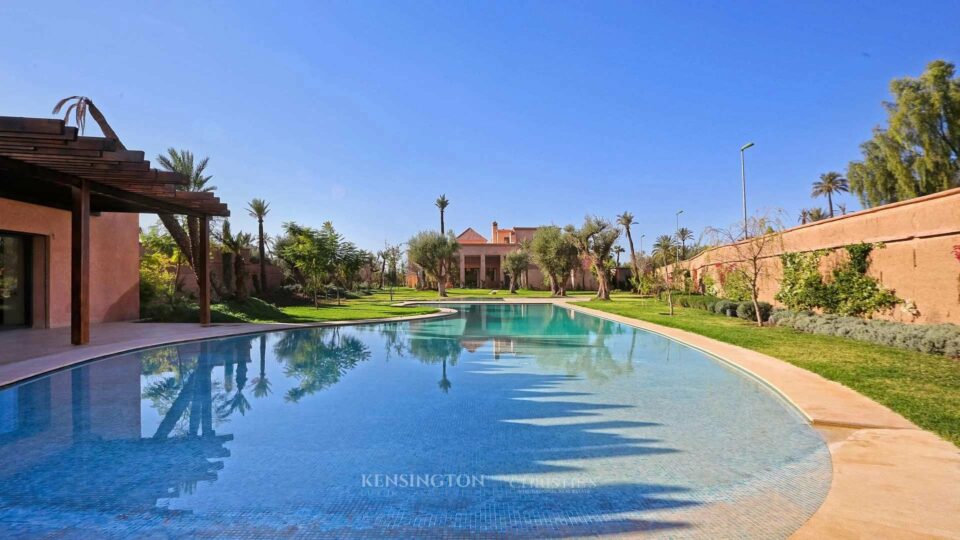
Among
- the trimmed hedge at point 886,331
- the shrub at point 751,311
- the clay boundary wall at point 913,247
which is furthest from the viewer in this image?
the shrub at point 751,311

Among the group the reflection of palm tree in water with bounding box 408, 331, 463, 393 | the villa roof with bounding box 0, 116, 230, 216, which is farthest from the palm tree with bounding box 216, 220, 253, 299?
the reflection of palm tree in water with bounding box 408, 331, 463, 393

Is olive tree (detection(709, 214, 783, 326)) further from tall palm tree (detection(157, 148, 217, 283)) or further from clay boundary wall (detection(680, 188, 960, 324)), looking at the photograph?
tall palm tree (detection(157, 148, 217, 283))

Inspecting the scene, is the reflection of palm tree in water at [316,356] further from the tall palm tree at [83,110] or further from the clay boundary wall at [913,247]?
the clay boundary wall at [913,247]

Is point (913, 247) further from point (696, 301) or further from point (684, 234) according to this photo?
point (684, 234)

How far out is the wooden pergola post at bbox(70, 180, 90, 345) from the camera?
11.2 meters

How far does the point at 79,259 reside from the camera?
11.4 metres

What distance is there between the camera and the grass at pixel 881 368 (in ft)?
19.0

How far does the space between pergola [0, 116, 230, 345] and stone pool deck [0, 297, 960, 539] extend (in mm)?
2469

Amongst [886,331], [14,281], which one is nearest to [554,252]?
[886,331]

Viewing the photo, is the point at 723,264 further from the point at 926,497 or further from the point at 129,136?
the point at 129,136

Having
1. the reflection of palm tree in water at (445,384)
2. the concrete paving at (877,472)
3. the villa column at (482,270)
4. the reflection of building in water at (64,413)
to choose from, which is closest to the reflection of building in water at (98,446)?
the reflection of building in water at (64,413)

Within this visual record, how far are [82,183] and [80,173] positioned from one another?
0.90 metres

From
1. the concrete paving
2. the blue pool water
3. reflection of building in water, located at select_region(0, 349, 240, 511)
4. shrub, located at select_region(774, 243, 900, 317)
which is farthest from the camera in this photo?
shrub, located at select_region(774, 243, 900, 317)

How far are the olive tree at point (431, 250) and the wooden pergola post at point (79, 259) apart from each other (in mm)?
25233
